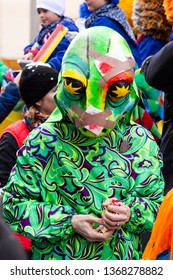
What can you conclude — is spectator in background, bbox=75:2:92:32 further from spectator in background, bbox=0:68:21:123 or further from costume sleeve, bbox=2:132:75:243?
costume sleeve, bbox=2:132:75:243

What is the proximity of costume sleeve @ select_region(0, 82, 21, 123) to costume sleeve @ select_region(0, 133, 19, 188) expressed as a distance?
3.41 ft

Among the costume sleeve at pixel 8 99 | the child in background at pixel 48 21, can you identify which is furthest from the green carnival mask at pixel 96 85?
the child in background at pixel 48 21

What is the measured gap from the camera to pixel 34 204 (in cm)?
437

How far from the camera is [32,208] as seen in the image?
14.3 ft

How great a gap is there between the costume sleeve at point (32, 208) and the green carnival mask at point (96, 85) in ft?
0.89

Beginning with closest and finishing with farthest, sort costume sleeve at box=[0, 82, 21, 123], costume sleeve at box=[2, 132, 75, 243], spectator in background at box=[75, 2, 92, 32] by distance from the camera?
costume sleeve at box=[2, 132, 75, 243] < costume sleeve at box=[0, 82, 21, 123] < spectator in background at box=[75, 2, 92, 32]

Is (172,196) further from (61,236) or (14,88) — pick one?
(14,88)

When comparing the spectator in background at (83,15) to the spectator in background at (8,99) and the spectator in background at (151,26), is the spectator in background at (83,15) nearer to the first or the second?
the spectator in background at (151,26)

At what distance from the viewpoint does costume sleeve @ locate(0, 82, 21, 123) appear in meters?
6.59

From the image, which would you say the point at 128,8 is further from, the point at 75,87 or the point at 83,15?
the point at 75,87

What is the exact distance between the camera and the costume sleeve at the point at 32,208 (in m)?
4.33

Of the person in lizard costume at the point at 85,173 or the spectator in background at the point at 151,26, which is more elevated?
the person in lizard costume at the point at 85,173

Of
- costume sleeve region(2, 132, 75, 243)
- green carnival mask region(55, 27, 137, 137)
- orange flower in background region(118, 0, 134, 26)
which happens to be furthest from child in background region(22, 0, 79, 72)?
costume sleeve region(2, 132, 75, 243)
